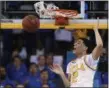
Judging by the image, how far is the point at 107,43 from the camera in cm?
611

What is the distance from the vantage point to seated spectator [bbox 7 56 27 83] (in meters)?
6.20

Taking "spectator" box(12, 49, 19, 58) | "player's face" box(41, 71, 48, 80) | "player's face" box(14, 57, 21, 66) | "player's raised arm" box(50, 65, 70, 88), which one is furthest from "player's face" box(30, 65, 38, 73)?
"player's raised arm" box(50, 65, 70, 88)

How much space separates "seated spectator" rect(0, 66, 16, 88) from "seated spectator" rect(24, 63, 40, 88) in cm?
19

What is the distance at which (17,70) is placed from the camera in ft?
20.4

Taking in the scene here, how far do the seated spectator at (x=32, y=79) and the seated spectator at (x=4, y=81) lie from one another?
7.5 inches

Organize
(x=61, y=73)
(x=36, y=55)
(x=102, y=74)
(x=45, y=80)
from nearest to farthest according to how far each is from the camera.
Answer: (x=61, y=73) < (x=102, y=74) < (x=45, y=80) < (x=36, y=55)

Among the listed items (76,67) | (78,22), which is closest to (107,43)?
(78,22)

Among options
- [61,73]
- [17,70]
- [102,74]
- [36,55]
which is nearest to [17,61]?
[17,70]

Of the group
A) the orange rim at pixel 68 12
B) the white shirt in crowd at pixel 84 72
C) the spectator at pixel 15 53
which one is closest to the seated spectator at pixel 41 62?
the spectator at pixel 15 53

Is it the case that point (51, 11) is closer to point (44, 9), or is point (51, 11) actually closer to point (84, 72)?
point (44, 9)

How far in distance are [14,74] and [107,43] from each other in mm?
1336

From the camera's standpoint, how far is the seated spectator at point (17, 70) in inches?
244

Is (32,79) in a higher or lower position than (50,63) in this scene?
lower

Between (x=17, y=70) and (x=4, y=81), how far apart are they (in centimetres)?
23
